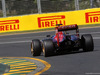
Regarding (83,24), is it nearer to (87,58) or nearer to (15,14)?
(15,14)

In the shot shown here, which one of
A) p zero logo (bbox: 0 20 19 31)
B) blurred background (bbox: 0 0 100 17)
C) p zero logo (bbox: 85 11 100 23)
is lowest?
p zero logo (bbox: 0 20 19 31)

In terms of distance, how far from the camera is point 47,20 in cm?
3141

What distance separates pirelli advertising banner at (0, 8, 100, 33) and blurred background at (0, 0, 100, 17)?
87 cm

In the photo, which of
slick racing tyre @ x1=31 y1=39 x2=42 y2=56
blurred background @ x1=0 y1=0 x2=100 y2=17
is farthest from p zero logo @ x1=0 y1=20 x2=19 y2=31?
slick racing tyre @ x1=31 y1=39 x2=42 y2=56

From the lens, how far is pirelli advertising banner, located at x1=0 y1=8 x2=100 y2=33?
30750 mm

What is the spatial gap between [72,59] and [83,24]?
17.5 m

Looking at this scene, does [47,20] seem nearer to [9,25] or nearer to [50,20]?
[50,20]

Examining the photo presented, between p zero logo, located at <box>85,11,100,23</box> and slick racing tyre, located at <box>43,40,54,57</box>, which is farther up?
p zero logo, located at <box>85,11,100,23</box>

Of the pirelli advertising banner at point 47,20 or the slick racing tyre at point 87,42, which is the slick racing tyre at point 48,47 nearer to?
the slick racing tyre at point 87,42

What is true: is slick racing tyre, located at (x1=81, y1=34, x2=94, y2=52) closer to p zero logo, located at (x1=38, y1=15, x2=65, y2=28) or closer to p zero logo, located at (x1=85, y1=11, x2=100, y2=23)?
p zero logo, located at (x1=85, y1=11, x2=100, y2=23)

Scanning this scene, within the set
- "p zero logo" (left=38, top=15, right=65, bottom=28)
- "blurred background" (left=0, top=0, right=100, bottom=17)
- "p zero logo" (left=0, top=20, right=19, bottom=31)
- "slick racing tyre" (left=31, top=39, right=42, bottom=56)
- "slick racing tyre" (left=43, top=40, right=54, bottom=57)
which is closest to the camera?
"slick racing tyre" (left=43, top=40, right=54, bottom=57)

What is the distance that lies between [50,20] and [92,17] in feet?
12.4

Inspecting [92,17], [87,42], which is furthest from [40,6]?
[87,42]

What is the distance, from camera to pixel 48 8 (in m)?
32.2
